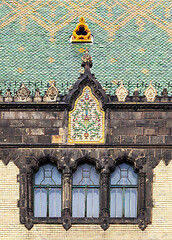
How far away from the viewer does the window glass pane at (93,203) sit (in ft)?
Result: 82.6

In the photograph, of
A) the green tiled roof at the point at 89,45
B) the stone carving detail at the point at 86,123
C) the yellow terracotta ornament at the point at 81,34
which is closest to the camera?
the stone carving detail at the point at 86,123

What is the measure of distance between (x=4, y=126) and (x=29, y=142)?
962mm

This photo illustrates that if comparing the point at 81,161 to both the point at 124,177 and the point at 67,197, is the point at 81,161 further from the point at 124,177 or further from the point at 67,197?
the point at 124,177

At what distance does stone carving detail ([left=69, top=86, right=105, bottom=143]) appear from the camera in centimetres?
2508

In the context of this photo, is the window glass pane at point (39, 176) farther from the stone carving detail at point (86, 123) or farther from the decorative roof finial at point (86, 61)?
the decorative roof finial at point (86, 61)

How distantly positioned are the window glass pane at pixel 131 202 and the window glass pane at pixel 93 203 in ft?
3.16

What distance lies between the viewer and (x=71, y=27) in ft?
97.5

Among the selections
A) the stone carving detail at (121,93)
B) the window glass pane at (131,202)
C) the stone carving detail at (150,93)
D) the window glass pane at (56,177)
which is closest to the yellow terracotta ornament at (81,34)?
the stone carving detail at (121,93)

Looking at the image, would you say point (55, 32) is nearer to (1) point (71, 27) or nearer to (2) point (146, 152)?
(1) point (71, 27)

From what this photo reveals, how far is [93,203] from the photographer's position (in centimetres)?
2522

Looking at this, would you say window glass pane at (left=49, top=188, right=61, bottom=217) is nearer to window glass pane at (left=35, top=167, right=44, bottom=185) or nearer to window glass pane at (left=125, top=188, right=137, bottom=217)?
window glass pane at (left=35, top=167, right=44, bottom=185)

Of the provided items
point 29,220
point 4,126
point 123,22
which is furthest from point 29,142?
point 123,22

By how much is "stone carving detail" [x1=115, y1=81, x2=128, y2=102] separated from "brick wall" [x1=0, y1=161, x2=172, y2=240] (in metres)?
2.78

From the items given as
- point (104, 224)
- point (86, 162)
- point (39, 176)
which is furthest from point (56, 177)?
point (104, 224)
